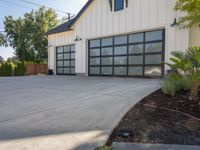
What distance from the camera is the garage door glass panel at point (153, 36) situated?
39.9ft

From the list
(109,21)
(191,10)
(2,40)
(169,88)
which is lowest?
(169,88)

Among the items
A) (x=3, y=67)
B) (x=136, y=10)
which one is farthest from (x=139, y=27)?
(x=3, y=67)

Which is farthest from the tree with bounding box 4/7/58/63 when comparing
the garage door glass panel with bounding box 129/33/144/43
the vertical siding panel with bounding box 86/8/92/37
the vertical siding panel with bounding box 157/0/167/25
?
the vertical siding panel with bounding box 157/0/167/25

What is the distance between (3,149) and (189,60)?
474 cm

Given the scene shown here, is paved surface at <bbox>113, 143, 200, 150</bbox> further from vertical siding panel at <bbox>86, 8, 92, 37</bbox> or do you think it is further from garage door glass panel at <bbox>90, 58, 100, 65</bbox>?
vertical siding panel at <bbox>86, 8, 92, 37</bbox>

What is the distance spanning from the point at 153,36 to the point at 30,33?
23.1m

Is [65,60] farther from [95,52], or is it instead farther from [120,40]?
[120,40]

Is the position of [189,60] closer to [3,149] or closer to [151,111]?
[151,111]

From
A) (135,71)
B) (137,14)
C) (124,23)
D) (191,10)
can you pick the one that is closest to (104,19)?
(124,23)

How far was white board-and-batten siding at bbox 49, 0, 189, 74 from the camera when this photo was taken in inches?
455

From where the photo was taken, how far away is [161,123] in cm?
476

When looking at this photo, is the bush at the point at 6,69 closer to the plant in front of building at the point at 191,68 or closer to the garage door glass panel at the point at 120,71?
the garage door glass panel at the point at 120,71

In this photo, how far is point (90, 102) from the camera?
21.6ft

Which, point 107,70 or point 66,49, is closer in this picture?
point 107,70
